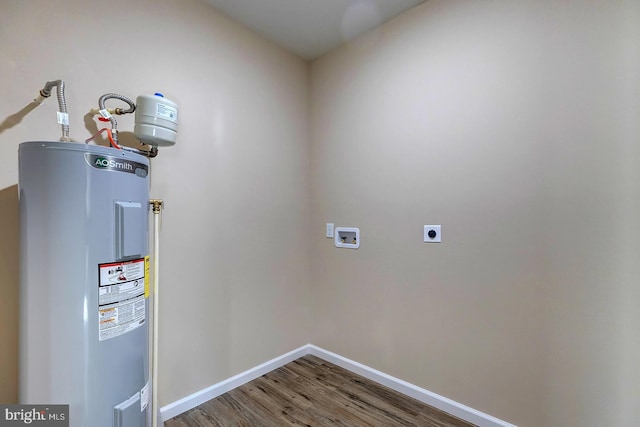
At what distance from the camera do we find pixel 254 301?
224 centimetres

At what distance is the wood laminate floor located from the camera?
1.74 meters

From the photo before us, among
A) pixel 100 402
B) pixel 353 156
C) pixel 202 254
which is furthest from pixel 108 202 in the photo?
pixel 353 156

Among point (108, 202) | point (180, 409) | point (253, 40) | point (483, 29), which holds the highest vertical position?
point (253, 40)

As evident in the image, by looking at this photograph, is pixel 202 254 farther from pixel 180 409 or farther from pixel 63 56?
pixel 63 56

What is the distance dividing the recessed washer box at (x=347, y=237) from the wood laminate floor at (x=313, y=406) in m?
1.03

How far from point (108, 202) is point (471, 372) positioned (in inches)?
83.3

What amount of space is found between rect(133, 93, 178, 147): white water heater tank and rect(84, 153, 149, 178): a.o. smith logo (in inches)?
10.6

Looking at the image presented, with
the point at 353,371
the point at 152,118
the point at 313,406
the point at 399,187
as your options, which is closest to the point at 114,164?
the point at 152,118

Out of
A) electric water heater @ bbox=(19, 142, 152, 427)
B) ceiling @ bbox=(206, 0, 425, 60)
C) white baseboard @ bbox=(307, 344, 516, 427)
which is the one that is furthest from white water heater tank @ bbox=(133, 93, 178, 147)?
white baseboard @ bbox=(307, 344, 516, 427)

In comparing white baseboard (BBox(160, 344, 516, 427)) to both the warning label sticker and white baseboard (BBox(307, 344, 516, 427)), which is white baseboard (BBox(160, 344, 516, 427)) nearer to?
white baseboard (BBox(307, 344, 516, 427))

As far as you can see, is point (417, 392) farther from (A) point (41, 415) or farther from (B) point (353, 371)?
(A) point (41, 415)

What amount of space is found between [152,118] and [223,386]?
1808 mm

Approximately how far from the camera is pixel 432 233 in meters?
1.91

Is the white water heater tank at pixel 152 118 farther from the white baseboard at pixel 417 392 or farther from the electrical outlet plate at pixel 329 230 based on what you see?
the white baseboard at pixel 417 392
